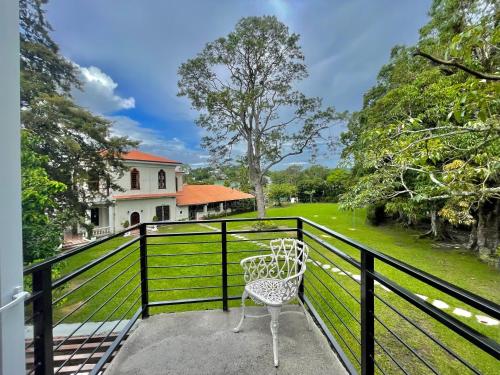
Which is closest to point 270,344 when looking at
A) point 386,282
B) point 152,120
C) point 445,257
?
point 386,282

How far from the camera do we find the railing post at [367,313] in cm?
114

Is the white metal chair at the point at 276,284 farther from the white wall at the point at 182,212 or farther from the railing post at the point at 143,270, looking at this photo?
the white wall at the point at 182,212

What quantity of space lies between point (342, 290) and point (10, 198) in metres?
6.35

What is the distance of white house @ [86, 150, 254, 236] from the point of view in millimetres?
12625

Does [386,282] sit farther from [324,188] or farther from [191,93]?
[324,188]

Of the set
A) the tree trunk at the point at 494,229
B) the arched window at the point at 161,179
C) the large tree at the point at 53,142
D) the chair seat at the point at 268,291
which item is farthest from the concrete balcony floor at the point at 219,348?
the arched window at the point at 161,179

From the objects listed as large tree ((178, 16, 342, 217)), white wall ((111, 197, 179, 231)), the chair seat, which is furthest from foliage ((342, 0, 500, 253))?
white wall ((111, 197, 179, 231))

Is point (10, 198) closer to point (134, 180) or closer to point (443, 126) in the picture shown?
point (443, 126)

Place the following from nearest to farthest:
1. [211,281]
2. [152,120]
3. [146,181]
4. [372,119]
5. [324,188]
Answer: [211,281] → [152,120] → [372,119] → [146,181] → [324,188]

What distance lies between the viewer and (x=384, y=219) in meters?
15.1

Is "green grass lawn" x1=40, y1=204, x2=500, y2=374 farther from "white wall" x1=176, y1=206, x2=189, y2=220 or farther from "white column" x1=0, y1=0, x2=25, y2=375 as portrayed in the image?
"white wall" x1=176, y1=206, x2=189, y2=220

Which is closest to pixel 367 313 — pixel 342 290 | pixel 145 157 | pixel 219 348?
pixel 219 348

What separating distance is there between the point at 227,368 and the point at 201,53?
37.3 ft

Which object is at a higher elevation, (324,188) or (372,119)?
(372,119)
